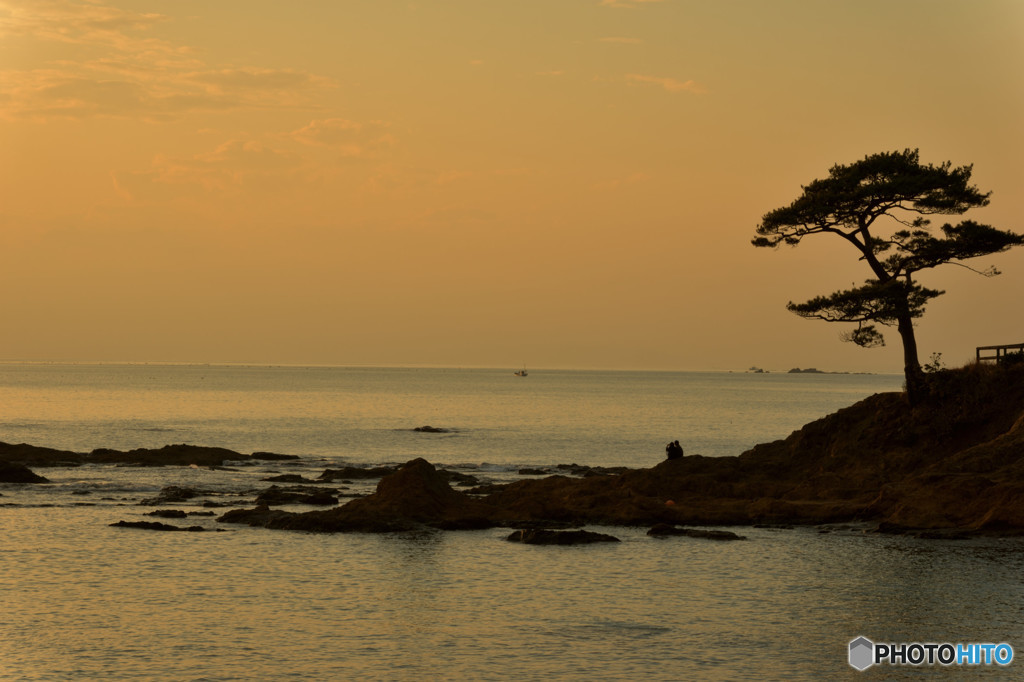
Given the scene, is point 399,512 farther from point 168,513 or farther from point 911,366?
point 911,366

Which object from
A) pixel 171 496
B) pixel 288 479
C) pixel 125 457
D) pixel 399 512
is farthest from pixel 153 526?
pixel 125 457

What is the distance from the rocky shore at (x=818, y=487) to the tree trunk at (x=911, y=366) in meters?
0.55

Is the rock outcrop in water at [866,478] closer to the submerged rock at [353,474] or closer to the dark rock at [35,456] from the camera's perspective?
the submerged rock at [353,474]

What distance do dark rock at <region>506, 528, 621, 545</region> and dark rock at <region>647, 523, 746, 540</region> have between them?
194cm

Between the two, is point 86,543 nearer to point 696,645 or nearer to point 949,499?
point 696,645

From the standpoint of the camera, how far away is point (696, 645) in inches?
842

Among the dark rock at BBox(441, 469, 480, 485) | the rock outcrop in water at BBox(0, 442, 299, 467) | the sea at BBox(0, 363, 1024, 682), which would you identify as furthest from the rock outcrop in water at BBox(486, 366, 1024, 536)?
the rock outcrop in water at BBox(0, 442, 299, 467)

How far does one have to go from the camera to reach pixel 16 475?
177 ft

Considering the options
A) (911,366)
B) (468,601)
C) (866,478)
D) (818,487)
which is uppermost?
(911,366)

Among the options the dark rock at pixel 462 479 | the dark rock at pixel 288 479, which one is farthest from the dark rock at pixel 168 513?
the dark rock at pixel 462 479

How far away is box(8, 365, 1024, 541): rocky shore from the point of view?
123 feet

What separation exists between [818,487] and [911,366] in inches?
337

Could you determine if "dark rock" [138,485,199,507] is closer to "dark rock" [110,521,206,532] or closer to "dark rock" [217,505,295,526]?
"dark rock" [217,505,295,526]

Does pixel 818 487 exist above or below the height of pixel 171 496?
above
